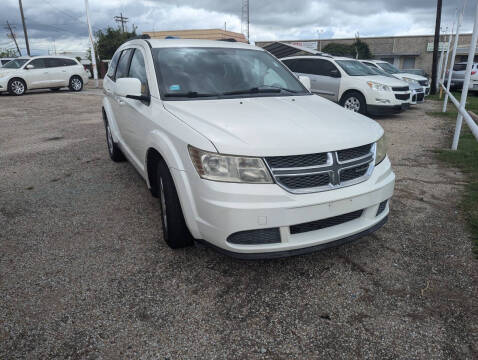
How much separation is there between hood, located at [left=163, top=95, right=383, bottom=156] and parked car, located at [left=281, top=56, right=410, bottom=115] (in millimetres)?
6917

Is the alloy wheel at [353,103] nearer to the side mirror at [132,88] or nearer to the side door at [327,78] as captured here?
the side door at [327,78]

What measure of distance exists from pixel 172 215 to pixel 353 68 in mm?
9038

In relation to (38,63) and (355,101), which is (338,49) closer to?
Result: (38,63)

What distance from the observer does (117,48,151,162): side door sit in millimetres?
3305

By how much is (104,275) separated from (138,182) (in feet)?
7.20

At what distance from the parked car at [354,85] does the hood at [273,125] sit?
6.92 m

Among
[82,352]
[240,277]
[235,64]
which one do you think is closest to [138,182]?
[235,64]

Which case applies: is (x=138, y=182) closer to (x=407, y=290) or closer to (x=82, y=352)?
(x=82, y=352)

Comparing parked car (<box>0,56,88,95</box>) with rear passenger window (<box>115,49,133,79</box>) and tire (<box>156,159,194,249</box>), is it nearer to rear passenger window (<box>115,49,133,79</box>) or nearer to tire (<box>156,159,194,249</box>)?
rear passenger window (<box>115,49,133,79</box>)

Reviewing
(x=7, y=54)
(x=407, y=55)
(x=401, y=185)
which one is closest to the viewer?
(x=401, y=185)

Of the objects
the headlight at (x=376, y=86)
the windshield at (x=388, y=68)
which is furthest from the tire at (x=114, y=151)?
the windshield at (x=388, y=68)

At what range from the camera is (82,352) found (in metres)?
2.04

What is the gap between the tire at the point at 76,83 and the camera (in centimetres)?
1798

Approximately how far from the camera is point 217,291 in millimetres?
2553
